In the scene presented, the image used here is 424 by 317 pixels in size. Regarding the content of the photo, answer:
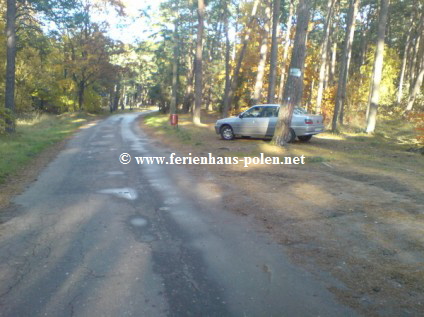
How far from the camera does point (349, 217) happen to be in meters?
6.19

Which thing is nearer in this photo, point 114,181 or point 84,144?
point 114,181

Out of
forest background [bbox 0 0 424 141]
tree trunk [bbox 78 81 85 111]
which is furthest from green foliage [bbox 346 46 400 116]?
tree trunk [bbox 78 81 85 111]

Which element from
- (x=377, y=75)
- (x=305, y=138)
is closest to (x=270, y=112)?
(x=305, y=138)

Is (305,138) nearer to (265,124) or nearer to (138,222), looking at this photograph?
(265,124)

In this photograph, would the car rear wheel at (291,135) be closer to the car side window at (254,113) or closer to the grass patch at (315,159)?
the car side window at (254,113)

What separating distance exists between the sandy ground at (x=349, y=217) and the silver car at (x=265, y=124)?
4039mm

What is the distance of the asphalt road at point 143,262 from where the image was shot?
3541 mm

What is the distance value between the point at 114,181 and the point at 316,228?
5275 millimetres

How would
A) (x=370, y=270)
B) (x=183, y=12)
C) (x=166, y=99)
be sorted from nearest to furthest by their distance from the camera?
(x=370, y=270) < (x=183, y=12) < (x=166, y=99)

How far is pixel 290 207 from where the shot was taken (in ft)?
22.6

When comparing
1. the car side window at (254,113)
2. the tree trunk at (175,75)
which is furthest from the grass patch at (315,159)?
the tree trunk at (175,75)

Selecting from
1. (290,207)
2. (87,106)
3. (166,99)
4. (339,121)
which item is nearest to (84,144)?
(290,207)

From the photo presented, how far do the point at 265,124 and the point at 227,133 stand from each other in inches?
83.3

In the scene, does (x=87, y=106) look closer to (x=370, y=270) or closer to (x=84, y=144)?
(x=84, y=144)
